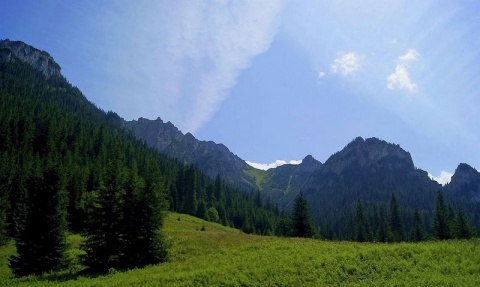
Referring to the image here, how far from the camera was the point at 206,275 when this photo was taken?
28.3m

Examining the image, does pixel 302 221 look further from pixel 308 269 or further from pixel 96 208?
pixel 308 269

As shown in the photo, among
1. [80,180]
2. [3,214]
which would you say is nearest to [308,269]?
[3,214]

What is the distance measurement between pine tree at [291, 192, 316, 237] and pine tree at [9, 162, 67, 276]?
41.9 meters

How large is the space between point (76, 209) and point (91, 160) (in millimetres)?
53688

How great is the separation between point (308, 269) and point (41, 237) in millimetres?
29475

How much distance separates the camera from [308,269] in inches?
1078

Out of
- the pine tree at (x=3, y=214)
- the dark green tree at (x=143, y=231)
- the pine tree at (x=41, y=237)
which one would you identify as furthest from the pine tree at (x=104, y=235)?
the pine tree at (x=3, y=214)

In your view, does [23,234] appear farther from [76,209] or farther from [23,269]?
[76,209]

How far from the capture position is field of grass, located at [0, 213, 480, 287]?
79.0ft

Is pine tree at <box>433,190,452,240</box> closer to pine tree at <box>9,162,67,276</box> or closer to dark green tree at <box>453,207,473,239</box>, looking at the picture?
dark green tree at <box>453,207,473,239</box>

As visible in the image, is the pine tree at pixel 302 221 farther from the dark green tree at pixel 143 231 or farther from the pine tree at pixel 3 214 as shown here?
the pine tree at pixel 3 214

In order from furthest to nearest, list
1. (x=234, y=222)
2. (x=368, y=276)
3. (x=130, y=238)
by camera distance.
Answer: (x=234, y=222)
(x=130, y=238)
(x=368, y=276)

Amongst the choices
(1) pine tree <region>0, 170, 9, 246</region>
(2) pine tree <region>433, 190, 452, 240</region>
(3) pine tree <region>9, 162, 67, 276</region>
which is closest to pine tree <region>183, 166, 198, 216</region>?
(1) pine tree <region>0, 170, 9, 246</region>

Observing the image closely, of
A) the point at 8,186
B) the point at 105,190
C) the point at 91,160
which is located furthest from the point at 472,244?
the point at 91,160
